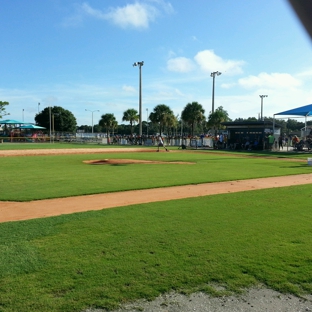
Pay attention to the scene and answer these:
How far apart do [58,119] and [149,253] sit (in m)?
104

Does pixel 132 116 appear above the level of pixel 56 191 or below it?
above

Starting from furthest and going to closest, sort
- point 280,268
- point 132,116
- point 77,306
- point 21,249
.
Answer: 1. point 132,116
2. point 21,249
3. point 280,268
4. point 77,306

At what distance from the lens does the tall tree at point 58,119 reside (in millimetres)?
103875

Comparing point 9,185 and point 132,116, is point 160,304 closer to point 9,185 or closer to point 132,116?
point 9,185

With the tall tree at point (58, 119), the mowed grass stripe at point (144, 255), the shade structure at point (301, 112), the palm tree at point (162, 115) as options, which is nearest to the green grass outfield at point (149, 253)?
the mowed grass stripe at point (144, 255)

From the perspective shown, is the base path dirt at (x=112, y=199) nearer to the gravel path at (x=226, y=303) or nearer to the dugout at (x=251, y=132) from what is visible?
the gravel path at (x=226, y=303)

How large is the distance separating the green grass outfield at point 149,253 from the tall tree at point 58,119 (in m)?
101

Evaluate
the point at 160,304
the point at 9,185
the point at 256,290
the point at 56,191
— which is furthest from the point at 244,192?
the point at 9,185

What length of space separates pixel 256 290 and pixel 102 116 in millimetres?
77355

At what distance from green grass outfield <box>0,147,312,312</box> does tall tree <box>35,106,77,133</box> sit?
3975 inches

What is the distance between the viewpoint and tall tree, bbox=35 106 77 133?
341 feet

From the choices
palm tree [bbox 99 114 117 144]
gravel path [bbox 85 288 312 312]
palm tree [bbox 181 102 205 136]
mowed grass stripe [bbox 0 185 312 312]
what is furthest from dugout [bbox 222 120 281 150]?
palm tree [bbox 99 114 117 144]

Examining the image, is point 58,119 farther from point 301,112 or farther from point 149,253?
point 149,253

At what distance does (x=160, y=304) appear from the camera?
350 cm
